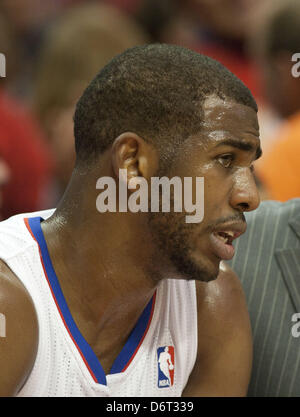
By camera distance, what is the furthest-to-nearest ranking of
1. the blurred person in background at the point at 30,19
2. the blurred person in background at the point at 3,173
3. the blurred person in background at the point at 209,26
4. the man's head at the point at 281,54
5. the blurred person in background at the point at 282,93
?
the blurred person in background at the point at 30,19 < the blurred person in background at the point at 209,26 < the man's head at the point at 281,54 < the blurred person in background at the point at 282,93 < the blurred person in background at the point at 3,173

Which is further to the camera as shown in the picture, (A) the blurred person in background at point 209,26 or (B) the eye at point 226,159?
(A) the blurred person in background at point 209,26

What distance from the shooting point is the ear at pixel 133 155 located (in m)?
1.40

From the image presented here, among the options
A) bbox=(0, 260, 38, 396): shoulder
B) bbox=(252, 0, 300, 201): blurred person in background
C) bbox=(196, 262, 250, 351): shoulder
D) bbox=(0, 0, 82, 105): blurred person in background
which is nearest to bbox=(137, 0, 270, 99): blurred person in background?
bbox=(0, 0, 82, 105): blurred person in background

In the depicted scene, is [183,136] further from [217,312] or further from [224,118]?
[217,312]

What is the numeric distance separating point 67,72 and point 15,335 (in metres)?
1.75

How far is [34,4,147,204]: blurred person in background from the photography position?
115 inches

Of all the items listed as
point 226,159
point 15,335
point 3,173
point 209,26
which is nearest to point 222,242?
point 226,159

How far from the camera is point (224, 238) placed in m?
1.44

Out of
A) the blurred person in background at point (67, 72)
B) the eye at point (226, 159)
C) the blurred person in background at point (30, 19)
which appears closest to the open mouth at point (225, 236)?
the eye at point (226, 159)

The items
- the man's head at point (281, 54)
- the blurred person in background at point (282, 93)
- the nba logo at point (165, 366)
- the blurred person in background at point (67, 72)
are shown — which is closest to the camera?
the nba logo at point (165, 366)

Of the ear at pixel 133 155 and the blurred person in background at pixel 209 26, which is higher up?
the blurred person in background at pixel 209 26

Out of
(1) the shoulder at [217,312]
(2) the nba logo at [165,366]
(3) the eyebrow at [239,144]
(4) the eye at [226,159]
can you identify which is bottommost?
(2) the nba logo at [165,366]

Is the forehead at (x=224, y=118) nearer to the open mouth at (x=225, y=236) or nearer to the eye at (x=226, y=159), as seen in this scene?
the eye at (x=226, y=159)

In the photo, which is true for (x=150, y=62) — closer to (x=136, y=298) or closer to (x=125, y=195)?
(x=125, y=195)
